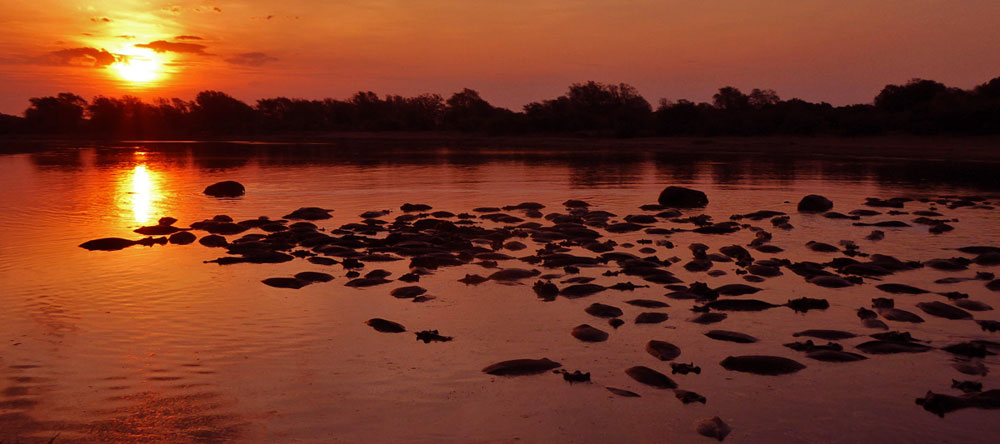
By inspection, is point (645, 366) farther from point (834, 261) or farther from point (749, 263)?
point (834, 261)

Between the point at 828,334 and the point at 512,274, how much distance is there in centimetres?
785

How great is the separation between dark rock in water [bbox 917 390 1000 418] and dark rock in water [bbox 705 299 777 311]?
533 cm

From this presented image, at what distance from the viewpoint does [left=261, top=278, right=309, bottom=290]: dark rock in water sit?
60.5ft

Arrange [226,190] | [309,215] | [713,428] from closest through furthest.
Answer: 1. [713,428]
2. [309,215]
3. [226,190]

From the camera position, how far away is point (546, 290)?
56.9 feet

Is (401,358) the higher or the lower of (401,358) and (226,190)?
the lower

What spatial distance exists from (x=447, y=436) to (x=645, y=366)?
13.2ft

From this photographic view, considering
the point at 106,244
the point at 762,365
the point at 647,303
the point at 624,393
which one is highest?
the point at 106,244

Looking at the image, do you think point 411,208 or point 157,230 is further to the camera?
point 411,208

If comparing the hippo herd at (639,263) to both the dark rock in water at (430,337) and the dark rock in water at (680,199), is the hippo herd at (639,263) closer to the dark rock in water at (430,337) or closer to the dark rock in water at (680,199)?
the dark rock in water at (430,337)

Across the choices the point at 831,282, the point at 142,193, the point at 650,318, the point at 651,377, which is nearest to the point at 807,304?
the point at 831,282

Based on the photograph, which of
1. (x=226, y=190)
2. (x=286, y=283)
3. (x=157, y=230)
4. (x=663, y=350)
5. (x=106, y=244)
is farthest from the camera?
(x=226, y=190)

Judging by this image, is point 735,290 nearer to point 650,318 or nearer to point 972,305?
point 650,318

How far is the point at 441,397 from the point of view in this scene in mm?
11328
